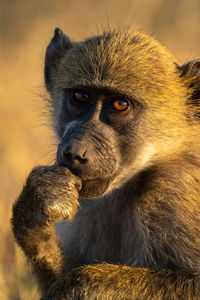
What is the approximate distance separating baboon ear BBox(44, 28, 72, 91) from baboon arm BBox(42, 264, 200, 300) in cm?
151

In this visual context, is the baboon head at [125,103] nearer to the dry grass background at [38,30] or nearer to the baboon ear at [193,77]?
the baboon ear at [193,77]

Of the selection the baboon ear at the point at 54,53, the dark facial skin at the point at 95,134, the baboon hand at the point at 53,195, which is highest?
the baboon ear at the point at 54,53

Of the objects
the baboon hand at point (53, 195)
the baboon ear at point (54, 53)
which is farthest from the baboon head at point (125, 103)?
the baboon ear at point (54, 53)

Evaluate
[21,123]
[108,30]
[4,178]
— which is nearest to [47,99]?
[108,30]

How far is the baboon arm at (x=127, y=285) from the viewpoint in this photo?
280 cm

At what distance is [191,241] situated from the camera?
2.89 meters

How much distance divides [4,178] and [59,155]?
3.17 metres

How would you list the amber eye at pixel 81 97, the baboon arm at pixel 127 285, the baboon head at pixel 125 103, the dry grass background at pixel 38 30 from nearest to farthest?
the baboon arm at pixel 127 285 < the baboon head at pixel 125 103 < the amber eye at pixel 81 97 < the dry grass background at pixel 38 30

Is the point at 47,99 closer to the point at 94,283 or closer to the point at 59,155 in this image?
the point at 59,155

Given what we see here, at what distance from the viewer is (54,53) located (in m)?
3.81

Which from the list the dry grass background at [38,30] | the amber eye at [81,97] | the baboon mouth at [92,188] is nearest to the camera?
the baboon mouth at [92,188]

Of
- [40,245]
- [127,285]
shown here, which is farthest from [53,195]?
[127,285]

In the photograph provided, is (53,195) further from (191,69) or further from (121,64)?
(191,69)

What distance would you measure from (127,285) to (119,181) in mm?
647
